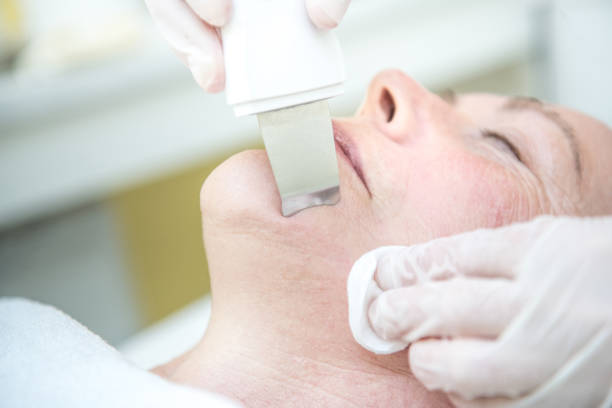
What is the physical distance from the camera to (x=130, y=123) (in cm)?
182

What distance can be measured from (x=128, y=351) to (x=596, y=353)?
141 centimetres

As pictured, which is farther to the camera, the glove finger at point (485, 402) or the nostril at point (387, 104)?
the nostril at point (387, 104)

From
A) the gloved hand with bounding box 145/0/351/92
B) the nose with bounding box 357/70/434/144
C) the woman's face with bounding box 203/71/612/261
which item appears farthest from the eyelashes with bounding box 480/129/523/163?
the gloved hand with bounding box 145/0/351/92

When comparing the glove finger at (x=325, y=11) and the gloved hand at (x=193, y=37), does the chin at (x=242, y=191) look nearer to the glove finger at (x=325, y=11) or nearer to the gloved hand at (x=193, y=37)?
the gloved hand at (x=193, y=37)

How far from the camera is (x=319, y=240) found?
2.60ft

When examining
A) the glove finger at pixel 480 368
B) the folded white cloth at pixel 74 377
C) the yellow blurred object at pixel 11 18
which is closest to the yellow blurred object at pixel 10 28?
the yellow blurred object at pixel 11 18

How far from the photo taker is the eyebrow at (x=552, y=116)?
95 cm

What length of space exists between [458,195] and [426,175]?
60 millimetres

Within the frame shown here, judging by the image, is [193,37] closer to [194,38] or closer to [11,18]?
[194,38]

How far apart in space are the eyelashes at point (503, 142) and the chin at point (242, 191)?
0.43 meters

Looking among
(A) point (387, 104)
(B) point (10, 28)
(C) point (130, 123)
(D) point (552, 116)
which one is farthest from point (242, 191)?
(B) point (10, 28)

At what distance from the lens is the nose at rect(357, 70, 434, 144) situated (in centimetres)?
93

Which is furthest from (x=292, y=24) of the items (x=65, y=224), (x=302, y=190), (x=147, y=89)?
(x=65, y=224)

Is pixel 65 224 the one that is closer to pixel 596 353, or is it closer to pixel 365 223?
pixel 365 223
